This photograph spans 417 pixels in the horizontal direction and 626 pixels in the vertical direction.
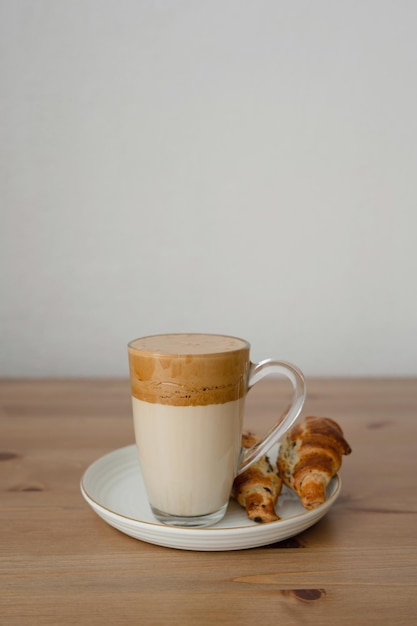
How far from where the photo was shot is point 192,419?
0.58 m

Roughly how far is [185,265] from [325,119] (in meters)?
0.45

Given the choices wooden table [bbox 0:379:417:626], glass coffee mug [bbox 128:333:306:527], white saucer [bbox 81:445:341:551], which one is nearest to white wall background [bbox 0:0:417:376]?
wooden table [bbox 0:379:417:626]

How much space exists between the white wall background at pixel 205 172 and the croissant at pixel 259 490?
85cm

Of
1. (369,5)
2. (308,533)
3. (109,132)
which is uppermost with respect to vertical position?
(369,5)

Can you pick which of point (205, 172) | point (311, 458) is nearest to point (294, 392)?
point (311, 458)

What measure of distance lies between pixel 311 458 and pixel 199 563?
0.54 ft

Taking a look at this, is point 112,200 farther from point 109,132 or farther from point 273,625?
point 273,625

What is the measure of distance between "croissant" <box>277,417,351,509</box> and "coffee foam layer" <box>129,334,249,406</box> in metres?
0.11

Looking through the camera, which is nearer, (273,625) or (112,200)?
(273,625)

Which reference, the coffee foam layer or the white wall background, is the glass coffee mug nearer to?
the coffee foam layer

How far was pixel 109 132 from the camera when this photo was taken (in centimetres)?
143

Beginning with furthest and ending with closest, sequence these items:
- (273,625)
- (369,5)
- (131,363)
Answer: (369,5)
(131,363)
(273,625)

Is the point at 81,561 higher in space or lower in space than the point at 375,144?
lower

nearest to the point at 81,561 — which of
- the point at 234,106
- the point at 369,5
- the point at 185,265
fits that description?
the point at 185,265
